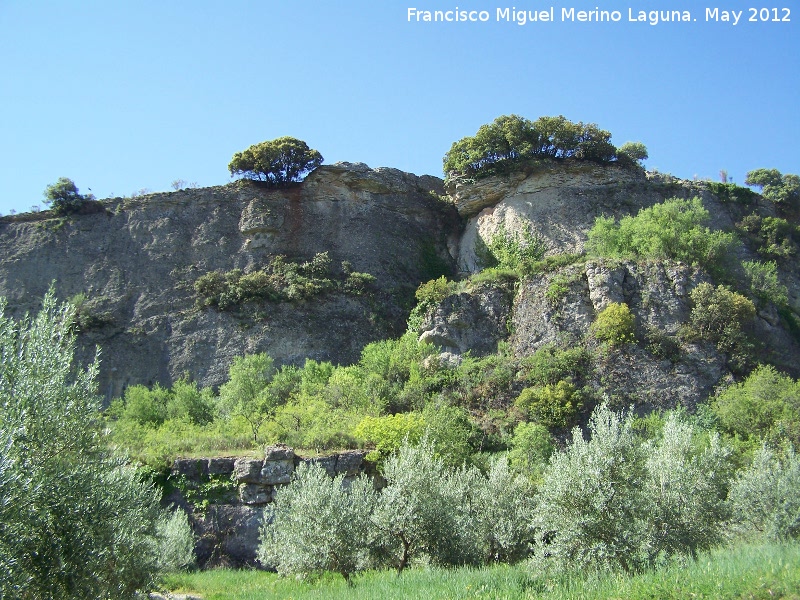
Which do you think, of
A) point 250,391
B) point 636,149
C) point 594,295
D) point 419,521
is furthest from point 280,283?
point 636,149

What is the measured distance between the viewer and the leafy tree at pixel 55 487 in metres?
10.1

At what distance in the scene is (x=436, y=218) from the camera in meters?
45.2

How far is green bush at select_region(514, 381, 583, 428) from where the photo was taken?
27.6 m

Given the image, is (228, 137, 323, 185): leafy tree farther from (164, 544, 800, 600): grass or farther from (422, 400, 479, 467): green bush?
(164, 544, 800, 600): grass

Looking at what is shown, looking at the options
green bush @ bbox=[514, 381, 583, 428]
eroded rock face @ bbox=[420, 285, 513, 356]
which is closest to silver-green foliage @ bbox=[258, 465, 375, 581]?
green bush @ bbox=[514, 381, 583, 428]

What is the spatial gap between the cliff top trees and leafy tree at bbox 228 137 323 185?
9620 mm

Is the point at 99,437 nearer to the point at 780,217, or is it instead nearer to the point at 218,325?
the point at 218,325

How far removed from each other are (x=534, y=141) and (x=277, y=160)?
49.5 ft

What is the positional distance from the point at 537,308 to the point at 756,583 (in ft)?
69.4

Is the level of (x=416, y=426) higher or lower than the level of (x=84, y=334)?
lower

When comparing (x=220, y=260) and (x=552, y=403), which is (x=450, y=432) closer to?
(x=552, y=403)

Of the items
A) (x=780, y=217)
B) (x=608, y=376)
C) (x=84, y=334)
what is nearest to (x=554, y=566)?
(x=608, y=376)

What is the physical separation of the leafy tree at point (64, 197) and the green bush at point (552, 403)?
28.1 metres

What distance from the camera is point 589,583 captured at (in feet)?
45.8
